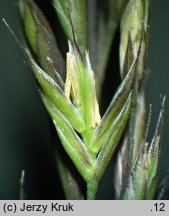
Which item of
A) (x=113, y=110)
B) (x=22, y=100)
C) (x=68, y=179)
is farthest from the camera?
(x=22, y=100)

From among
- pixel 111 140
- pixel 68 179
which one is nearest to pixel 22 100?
pixel 68 179

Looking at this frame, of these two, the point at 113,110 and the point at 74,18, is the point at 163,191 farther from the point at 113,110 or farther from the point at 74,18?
the point at 74,18

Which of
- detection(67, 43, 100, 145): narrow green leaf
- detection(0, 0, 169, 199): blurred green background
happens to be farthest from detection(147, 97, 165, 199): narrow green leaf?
detection(0, 0, 169, 199): blurred green background

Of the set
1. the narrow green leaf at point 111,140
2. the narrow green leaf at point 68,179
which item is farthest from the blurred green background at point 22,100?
the narrow green leaf at point 111,140

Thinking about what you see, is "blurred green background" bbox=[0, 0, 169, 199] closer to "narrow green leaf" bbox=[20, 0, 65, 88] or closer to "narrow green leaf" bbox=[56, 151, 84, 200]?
"narrow green leaf" bbox=[56, 151, 84, 200]

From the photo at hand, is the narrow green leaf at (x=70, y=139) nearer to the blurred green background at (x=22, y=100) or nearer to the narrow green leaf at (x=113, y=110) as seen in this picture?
the narrow green leaf at (x=113, y=110)

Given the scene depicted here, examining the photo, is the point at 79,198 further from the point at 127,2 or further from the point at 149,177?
the point at 127,2
